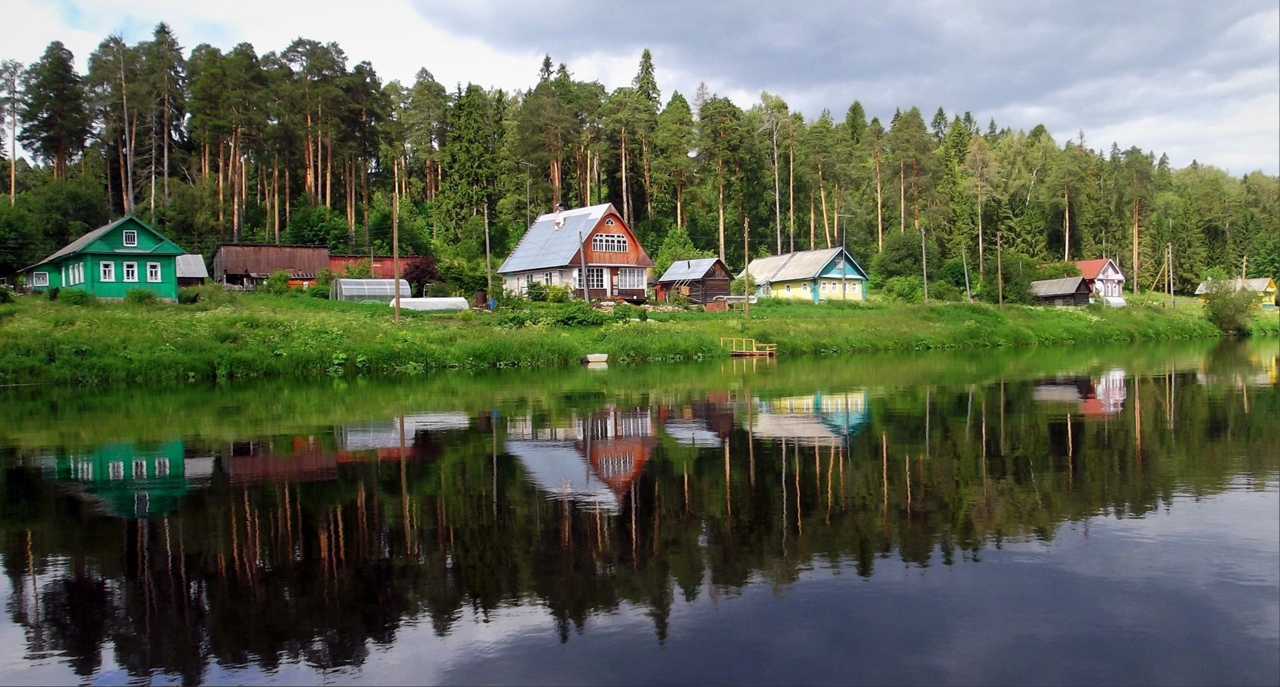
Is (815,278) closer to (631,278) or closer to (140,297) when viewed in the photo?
(631,278)

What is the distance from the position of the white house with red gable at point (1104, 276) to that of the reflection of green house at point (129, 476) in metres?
76.5

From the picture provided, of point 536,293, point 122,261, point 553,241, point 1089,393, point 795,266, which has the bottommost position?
point 1089,393

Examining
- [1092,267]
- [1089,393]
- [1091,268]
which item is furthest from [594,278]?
[1092,267]

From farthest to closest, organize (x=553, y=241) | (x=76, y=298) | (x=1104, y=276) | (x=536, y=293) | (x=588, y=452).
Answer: (x=1104, y=276)
(x=553, y=241)
(x=536, y=293)
(x=76, y=298)
(x=588, y=452)

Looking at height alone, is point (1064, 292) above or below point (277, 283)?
below

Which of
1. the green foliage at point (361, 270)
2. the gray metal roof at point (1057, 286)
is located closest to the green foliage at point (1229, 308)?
the gray metal roof at point (1057, 286)

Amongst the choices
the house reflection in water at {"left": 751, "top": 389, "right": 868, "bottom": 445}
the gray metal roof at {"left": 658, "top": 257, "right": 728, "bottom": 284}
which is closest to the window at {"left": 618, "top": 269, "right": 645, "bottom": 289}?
the gray metal roof at {"left": 658, "top": 257, "right": 728, "bottom": 284}

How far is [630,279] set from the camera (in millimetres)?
60500

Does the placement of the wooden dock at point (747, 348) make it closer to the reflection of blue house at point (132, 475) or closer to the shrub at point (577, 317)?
the shrub at point (577, 317)

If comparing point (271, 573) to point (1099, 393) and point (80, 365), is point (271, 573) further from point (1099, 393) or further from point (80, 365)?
point (80, 365)

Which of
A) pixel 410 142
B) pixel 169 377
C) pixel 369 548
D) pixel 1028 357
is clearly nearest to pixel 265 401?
pixel 169 377

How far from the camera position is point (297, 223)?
60.1 metres

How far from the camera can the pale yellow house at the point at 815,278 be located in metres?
65.8

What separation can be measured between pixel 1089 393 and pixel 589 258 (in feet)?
121
